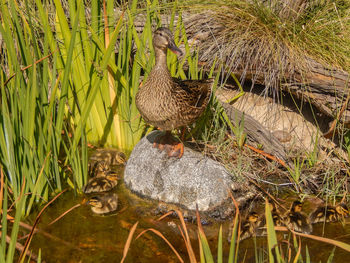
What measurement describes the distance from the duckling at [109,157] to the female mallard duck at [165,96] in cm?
80

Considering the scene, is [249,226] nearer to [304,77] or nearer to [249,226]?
[249,226]

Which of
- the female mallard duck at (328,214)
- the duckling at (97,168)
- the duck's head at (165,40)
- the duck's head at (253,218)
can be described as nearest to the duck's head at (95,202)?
the duckling at (97,168)

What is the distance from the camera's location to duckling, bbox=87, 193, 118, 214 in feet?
11.0

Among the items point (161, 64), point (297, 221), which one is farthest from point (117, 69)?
point (297, 221)

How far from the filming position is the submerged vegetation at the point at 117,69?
10.2 ft

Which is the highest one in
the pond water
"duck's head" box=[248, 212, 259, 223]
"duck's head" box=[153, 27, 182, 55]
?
"duck's head" box=[153, 27, 182, 55]

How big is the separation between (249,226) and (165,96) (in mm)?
1095

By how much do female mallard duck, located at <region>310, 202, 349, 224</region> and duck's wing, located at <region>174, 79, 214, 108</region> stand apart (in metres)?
1.17

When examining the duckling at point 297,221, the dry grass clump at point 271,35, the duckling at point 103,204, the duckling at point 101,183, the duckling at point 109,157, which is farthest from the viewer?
the dry grass clump at point 271,35

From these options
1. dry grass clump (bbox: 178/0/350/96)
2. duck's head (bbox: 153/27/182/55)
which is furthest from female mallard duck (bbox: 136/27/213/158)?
dry grass clump (bbox: 178/0/350/96)

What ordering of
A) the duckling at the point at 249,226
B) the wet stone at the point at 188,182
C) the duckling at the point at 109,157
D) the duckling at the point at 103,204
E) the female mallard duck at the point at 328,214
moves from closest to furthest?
the duckling at the point at 249,226
the female mallard duck at the point at 328,214
the duckling at the point at 103,204
the wet stone at the point at 188,182
the duckling at the point at 109,157

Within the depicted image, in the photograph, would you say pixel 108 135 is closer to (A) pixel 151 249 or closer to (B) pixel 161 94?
(B) pixel 161 94

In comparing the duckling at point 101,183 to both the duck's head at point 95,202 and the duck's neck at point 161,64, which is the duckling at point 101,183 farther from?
the duck's neck at point 161,64

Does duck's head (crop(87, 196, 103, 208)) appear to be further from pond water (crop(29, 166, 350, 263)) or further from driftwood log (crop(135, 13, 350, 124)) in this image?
driftwood log (crop(135, 13, 350, 124))
